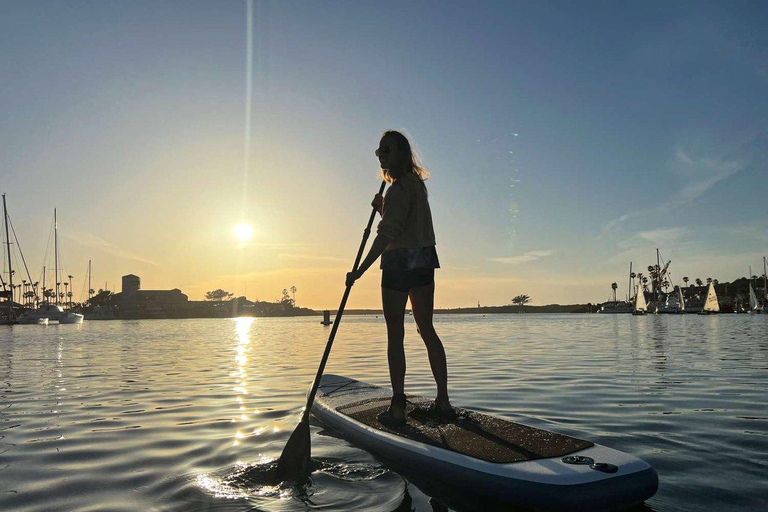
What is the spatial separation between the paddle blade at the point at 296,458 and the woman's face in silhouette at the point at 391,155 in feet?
8.22

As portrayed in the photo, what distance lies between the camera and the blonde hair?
194 inches

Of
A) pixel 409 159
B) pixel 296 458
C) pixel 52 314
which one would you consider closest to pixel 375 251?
pixel 409 159

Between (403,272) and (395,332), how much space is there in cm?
54

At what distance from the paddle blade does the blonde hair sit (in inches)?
97.8

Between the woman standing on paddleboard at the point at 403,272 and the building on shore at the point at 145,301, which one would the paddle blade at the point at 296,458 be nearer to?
the woman standing on paddleboard at the point at 403,272

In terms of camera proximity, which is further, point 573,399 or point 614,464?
point 573,399

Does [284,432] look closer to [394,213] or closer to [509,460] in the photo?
[394,213]

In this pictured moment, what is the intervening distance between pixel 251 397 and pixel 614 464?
20.1ft

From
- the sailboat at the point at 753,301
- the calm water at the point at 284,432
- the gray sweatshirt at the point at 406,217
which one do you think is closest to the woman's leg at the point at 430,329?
the gray sweatshirt at the point at 406,217

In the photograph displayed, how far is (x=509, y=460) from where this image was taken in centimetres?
332

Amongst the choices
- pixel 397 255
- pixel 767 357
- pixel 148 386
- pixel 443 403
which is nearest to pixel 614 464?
pixel 443 403

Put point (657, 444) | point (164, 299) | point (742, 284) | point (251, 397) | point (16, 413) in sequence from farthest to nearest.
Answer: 1. point (164, 299)
2. point (742, 284)
3. point (251, 397)
4. point (16, 413)
5. point (657, 444)

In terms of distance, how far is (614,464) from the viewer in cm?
307

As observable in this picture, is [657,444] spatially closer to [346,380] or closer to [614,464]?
[614,464]
